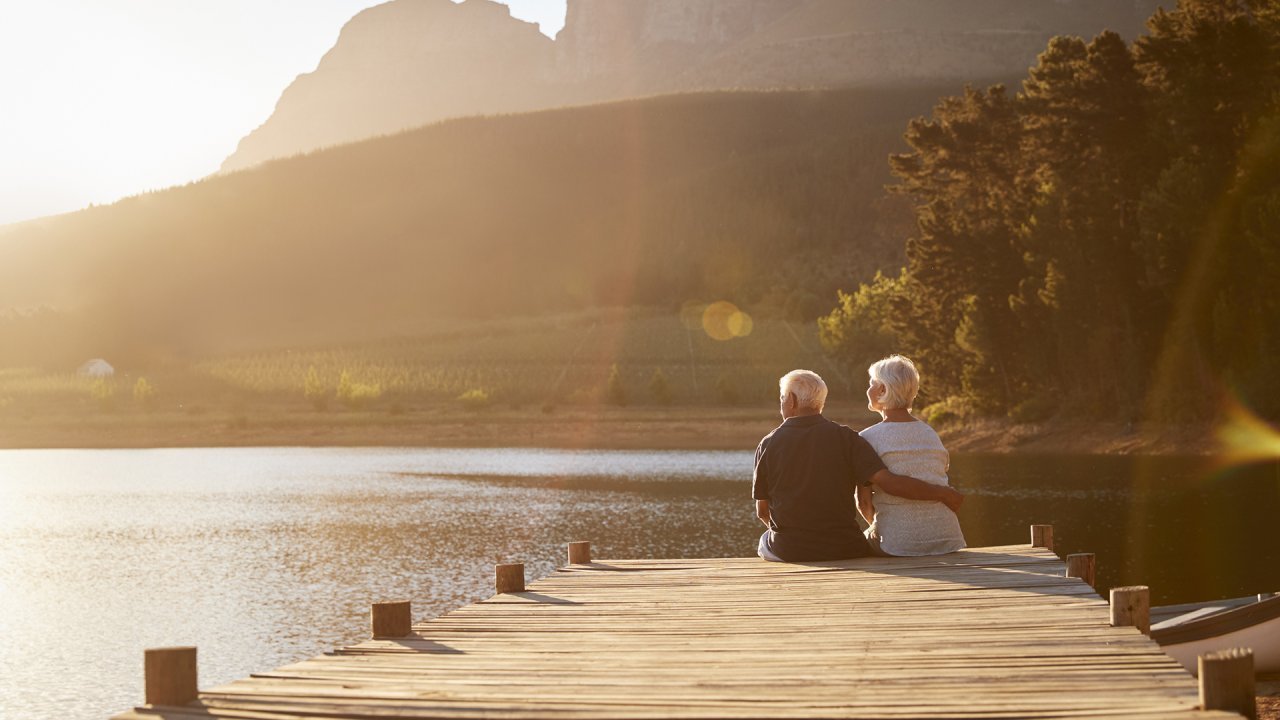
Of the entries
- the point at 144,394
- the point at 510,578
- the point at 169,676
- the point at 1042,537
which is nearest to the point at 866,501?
the point at 1042,537

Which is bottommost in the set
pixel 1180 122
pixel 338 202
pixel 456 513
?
pixel 456 513

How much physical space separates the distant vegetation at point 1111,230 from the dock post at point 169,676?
35679 mm

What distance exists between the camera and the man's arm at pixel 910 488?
8922 mm

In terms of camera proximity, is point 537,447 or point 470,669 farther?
point 537,447

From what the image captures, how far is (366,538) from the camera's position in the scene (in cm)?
2756

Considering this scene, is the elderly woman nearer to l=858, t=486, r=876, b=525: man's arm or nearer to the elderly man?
l=858, t=486, r=876, b=525: man's arm

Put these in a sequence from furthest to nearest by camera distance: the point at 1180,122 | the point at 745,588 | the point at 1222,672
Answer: the point at 1180,122 < the point at 745,588 < the point at 1222,672

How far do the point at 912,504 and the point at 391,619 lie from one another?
4049mm

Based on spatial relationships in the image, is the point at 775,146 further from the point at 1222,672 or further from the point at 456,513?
the point at 1222,672

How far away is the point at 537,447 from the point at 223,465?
54.1 ft

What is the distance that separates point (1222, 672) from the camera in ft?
16.1

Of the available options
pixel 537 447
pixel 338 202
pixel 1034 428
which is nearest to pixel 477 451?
pixel 537 447

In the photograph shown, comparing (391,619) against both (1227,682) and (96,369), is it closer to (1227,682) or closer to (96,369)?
(1227,682)

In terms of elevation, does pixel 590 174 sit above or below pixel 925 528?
above
